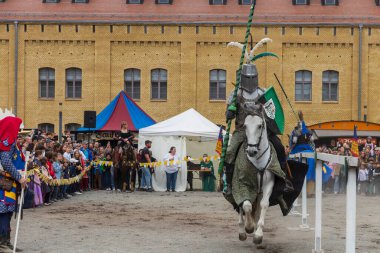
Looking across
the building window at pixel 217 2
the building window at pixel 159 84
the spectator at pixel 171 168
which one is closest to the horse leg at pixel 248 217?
the spectator at pixel 171 168

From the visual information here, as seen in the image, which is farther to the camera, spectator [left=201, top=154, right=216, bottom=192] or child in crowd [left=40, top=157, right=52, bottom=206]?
spectator [left=201, top=154, right=216, bottom=192]

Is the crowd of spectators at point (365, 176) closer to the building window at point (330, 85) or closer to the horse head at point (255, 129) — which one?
the horse head at point (255, 129)

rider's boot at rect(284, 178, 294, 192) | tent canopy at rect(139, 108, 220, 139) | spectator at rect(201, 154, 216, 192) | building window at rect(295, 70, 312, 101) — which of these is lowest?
spectator at rect(201, 154, 216, 192)

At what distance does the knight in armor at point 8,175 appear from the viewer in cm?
1101

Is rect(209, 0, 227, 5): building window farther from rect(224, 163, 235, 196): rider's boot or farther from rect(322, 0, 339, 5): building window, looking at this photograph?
rect(224, 163, 235, 196): rider's boot

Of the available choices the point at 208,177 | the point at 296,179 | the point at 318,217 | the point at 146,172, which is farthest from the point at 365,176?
the point at 318,217

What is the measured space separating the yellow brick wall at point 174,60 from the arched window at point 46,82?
0.46 meters

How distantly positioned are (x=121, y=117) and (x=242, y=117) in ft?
76.8

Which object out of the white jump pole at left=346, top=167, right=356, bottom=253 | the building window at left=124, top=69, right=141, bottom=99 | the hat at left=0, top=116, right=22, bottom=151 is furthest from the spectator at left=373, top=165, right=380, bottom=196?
the building window at left=124, top=69, right=141, bottom=99

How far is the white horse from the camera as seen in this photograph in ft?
37.2

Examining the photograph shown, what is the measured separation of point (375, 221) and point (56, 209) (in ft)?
26.5

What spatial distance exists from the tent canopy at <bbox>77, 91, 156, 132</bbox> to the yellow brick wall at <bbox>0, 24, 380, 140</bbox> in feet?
39.9

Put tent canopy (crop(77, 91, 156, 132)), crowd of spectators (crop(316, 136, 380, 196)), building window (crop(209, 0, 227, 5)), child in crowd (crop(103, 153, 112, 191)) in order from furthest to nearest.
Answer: building window (crop(209, 0, 227, 5)) → tent canopy (crop(77, 91, 156, 132)) → child in crowd (crop(103, 153, 112, 191)) → crowd of spectators (crop(316, 136, 380, 196))

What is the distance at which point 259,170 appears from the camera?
11.9 meters
